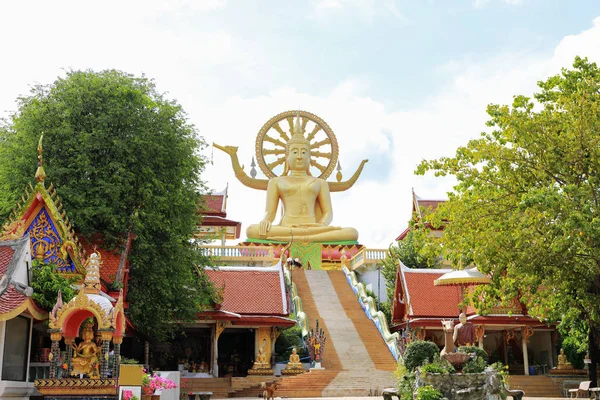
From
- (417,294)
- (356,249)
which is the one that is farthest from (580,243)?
(356,249)

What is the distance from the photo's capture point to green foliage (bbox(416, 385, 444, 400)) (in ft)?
46.7

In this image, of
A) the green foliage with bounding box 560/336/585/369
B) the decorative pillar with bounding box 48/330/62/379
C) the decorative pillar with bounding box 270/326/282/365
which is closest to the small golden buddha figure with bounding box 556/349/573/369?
the green foliage with bounding box 560/336/585/369

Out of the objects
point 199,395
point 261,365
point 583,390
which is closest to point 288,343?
point 261,365

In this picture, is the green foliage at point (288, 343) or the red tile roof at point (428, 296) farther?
the red tile roof at point (428, 296)

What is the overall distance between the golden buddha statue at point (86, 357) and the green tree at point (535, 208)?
26.5 feet

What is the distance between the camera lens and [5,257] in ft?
44.8

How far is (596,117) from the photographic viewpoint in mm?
16109

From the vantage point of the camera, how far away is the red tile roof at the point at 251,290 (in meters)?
25.7

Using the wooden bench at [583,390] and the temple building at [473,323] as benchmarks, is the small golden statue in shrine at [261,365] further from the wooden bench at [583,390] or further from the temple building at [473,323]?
the wooden bench at [583,390]

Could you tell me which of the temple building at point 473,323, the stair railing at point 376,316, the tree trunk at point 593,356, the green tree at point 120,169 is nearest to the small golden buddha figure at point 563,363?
the temple building at point 473,323

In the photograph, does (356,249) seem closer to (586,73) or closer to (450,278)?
(450,278)

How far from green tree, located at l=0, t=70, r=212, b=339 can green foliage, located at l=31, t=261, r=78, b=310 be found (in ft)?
10.2

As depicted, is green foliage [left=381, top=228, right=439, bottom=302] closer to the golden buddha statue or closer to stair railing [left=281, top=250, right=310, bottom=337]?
stair railing [left=281, top=250, right=310, bottom=337]

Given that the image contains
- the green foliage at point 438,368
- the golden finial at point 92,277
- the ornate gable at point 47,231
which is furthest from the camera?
the ornate gable at point 47,231
